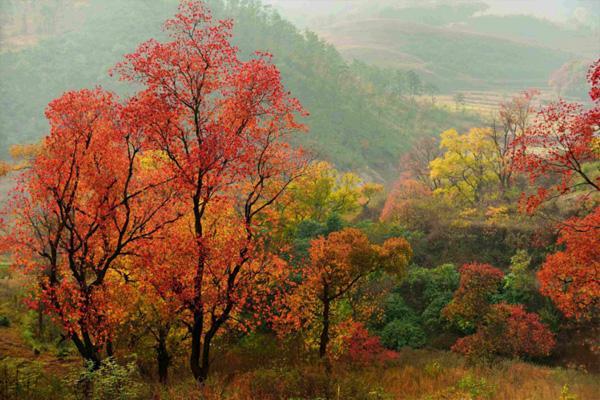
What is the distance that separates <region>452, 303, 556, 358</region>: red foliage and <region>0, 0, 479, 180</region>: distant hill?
240 ft

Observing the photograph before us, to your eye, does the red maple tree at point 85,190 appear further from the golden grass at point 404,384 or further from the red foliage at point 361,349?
the red foliage at point 361,349

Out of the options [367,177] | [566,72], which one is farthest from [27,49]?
[566,72]

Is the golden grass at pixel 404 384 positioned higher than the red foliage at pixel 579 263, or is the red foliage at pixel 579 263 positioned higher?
the red foliage at pixel 579 263

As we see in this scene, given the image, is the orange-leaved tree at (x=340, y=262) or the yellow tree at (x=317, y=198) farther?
the yellow tree at (x=317, y=198)

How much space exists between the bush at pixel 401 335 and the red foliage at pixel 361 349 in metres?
3.67

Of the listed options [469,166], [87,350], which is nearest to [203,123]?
[87,350]

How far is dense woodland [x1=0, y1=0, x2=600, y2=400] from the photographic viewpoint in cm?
1494

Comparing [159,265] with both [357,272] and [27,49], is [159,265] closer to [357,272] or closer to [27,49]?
[357,272]

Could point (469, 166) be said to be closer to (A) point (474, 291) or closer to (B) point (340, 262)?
(A) point (474, 291)

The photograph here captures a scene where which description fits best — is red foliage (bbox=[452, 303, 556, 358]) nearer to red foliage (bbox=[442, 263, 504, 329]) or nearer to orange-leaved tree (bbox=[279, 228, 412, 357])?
red foliage (bbox=[442, 263, 504, 329])

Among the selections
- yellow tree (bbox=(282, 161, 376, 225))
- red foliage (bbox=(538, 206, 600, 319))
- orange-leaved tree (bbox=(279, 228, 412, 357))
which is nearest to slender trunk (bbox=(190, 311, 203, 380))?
orange-leaved tree (bbox=(279, 228, 412, 357))

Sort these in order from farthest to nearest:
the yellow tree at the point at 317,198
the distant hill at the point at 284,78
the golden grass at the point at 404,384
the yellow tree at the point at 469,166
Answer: the distant hill at the point at 284,78
the yellow tree at the point at 469,166
the yellow tree at the point at 317,198
the golden grass at the point at 404,384

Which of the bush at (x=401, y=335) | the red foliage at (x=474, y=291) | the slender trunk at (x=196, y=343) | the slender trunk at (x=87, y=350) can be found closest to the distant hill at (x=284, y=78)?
the bush at (x=401, y=335)

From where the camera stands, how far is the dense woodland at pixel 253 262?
49.0 feet
